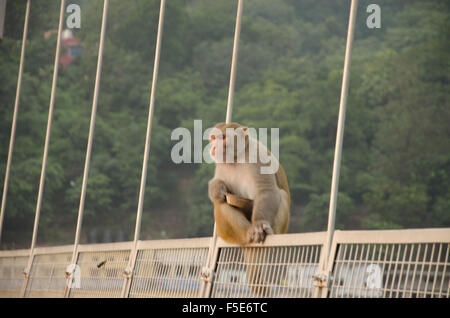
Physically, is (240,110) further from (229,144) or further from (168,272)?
(168,272)

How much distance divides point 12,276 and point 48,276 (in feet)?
3.24

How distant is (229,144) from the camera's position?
505 centimetres

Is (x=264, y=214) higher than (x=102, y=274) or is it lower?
higher

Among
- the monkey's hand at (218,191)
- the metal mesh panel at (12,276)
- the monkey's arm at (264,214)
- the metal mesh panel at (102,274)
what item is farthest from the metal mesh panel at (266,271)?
the metal mesh panel at (12,276)

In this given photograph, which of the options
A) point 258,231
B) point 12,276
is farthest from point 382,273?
point 12,276

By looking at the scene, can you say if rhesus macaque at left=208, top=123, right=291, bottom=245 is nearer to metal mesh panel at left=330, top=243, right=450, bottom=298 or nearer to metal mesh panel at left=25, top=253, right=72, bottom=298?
metal mesh panel at left=330, top=243, right=450, bottom=298

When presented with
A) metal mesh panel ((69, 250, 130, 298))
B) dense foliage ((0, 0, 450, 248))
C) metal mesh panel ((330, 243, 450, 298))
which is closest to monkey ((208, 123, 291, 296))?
metal mesh panel ((69, 250, 130, 298))

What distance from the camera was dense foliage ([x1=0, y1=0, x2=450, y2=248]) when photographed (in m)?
40.1

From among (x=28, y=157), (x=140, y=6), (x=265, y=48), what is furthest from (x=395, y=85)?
(x=28, y=157)

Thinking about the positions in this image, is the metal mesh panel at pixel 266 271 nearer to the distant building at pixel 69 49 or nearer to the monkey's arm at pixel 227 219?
the monkey's arm at pixel 227 219

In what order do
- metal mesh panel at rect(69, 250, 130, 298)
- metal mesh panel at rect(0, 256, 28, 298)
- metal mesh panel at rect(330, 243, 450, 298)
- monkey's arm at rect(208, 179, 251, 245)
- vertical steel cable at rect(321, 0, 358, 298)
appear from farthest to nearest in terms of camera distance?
1. metal mesh panel at rect(0, 256, 28, 298)
2. metal mesh panel at rect(69, 250, 130, 298)
3. monkey's arm at rect(208, 179, 251, 245)
4. vertical steel cable at rect(321, 0, 358, 298)
5. metal mesh panel at rect(330, 243, 450, 298)

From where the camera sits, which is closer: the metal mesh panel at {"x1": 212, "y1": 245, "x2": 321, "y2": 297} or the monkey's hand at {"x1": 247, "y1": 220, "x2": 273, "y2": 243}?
the metal mesh panel at {"x1": 212, "y1": 245, "x2": 321, "y2": 297}

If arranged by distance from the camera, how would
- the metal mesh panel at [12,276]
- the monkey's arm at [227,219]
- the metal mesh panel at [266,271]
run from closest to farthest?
the metal mesh panel at [266,271], the monkey's arm at [227,219], the metal mesh panel at [12,276]

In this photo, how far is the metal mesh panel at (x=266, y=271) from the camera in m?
3.27
